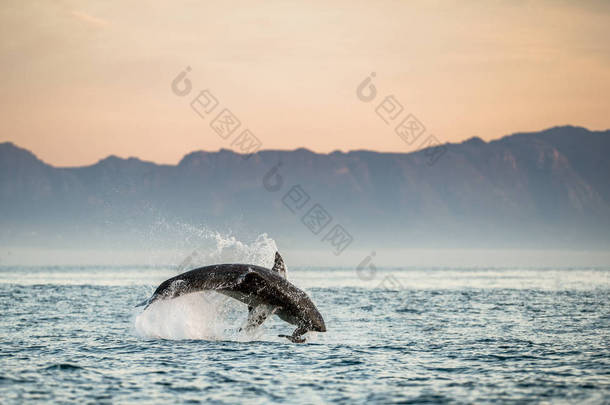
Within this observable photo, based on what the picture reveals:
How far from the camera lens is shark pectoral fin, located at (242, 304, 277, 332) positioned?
920 inches

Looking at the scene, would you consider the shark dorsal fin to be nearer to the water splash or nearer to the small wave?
the water splash

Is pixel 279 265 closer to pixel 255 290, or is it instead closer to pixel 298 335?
pixel 255 290

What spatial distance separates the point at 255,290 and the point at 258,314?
49.6 inches

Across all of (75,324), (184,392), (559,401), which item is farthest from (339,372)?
(75,324)

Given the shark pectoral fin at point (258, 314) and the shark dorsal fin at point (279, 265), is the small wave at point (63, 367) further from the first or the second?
the shark dorsal fin at point (279, 265)

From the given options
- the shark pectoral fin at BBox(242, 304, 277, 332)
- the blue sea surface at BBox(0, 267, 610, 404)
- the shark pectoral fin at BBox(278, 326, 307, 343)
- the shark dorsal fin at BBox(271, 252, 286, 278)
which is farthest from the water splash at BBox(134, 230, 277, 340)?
the shark pectoral fin at BBox(278, 326, 307, 343)

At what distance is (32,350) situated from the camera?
23.0m

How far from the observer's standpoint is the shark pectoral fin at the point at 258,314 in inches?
920

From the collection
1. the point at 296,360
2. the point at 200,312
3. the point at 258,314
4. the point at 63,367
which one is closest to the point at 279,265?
the point at 258,314

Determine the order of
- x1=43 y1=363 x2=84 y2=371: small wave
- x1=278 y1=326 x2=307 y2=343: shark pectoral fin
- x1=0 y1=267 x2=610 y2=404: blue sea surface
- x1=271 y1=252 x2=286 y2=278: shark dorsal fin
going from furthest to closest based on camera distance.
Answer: x1=271 y1=252 x2=286 y2=278: shark dorsal fin, x1=278 y1=326 x2=307 y2=343: shark pectoral fin, x1=43 y1=363 x2=84 y2=371: small wave, x1=0 y1=267 x2=610 y2=404: blue sea surface

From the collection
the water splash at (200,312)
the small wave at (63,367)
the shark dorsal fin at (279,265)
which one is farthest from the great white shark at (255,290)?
the small wave at (63,367)

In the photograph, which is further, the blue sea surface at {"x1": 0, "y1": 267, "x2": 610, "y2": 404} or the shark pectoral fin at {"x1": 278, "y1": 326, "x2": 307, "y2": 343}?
the shark pectoral fin at {"x1": 278, "y1": 326, "x2": 307, "y2": 343}

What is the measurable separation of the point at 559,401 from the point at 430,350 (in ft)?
25.3

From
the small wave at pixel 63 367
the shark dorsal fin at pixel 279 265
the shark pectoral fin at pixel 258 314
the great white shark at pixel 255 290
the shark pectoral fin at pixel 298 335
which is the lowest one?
the small wave at pixel 63 367
